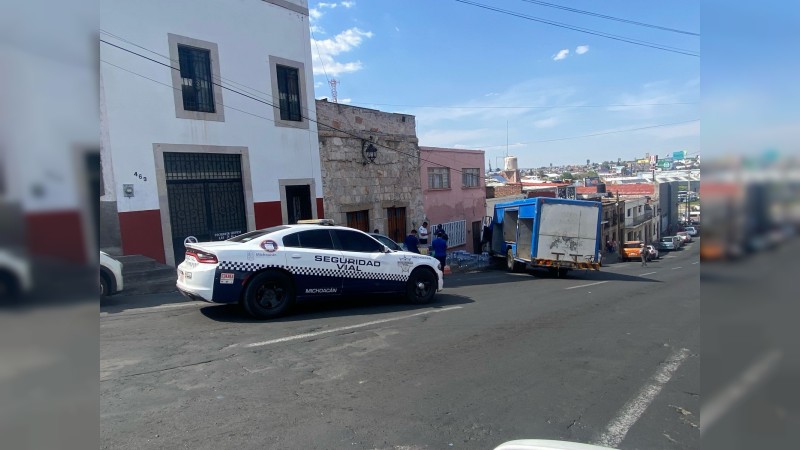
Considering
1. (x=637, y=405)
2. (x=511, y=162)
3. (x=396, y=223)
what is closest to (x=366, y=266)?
(x=637, y=405)

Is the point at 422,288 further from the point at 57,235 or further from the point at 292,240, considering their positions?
the point at 57,235

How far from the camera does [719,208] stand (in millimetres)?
1248

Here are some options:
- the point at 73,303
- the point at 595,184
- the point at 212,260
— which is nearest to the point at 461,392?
the point at 73,303

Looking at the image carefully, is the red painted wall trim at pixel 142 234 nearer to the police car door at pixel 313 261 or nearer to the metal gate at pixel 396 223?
the police car door at pixel 313 261

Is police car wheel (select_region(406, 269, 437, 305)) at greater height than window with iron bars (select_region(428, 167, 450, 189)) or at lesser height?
lesser

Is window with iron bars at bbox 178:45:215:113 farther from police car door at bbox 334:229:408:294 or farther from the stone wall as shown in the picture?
police car door at bbox 334:229:408:294

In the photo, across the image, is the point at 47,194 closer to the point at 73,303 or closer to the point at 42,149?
the point at 42,149

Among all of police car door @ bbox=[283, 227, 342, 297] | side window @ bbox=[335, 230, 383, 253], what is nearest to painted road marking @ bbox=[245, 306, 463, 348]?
police car door @ bbox=[283, 227, 342, 297]

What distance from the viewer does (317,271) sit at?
695 cm

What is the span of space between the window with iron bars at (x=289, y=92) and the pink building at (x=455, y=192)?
21.6 feet

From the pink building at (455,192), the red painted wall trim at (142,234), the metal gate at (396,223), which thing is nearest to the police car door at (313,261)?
the red painted wall trim at (142,234)

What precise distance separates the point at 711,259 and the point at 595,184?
5110 cm

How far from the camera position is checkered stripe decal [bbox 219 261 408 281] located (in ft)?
20.6

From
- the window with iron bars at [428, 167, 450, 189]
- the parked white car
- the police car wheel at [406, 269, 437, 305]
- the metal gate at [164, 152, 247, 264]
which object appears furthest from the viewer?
the window with iron bars at [428, 167, 450, 189]
